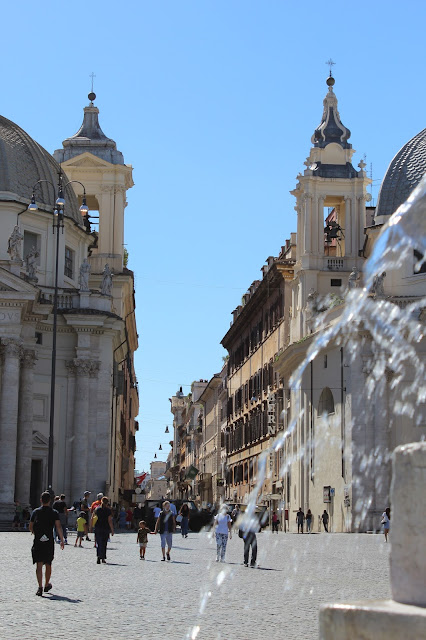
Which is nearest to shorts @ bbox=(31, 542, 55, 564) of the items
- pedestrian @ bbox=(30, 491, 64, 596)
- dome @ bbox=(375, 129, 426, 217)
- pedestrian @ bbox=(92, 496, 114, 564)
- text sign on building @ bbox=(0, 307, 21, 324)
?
pedestrian @ bbox=(30, 491, 64, 596)

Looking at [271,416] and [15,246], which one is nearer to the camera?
[15,246]

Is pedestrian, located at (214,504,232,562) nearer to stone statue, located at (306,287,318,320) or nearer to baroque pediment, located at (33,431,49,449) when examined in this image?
Answer: baroque pediment, located at (33,431,49,449)

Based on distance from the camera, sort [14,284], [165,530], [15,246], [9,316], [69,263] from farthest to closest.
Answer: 1. [69,263]
2. [15,246]
3. [9,316]
4. [14,284]
5. [165,530]

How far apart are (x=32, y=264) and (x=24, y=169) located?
18.7 feet

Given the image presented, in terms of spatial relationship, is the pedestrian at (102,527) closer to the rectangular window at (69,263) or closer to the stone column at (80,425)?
the stone column at (80,425)

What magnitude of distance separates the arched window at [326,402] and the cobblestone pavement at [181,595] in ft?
80.1

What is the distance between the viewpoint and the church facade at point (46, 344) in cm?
4659

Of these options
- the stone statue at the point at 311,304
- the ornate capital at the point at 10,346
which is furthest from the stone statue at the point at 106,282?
the stone statue at the point at 311,304

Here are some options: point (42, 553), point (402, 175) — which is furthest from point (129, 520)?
point (42, 553)

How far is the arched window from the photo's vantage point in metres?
51.6

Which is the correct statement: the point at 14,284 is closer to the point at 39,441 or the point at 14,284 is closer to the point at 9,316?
the point at 9,316

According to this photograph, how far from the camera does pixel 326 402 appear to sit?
5219cm

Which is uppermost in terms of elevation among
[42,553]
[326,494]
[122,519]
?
[326,494]

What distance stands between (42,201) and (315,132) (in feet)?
52.4
